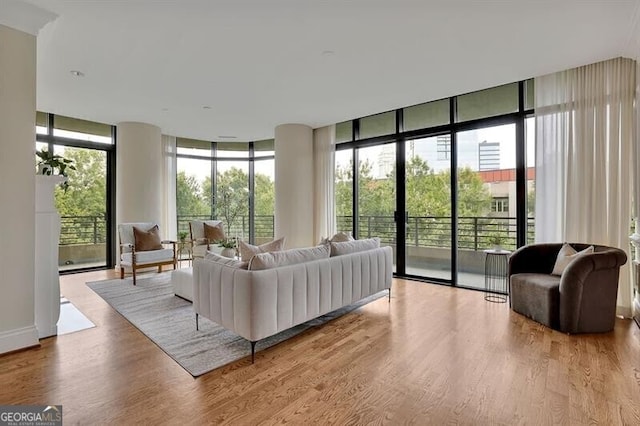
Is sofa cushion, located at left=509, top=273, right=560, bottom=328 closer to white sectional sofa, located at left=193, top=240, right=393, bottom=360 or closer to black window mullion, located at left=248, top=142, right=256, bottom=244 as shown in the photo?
white sectional sofa, located at left=193, top=240, right=393, bottom=360

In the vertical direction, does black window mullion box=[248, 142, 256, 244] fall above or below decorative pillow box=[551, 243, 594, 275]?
above

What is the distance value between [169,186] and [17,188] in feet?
14.3

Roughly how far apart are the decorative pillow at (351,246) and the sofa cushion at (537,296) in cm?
160

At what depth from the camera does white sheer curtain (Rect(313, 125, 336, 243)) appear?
6.21 meters

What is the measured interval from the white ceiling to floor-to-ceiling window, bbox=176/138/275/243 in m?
2.64

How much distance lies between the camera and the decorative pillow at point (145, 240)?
17.0 feet

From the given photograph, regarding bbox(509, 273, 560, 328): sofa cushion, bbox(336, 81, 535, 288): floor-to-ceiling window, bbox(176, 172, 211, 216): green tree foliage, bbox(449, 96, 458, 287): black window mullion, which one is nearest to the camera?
bbox(509, 273, 560, 328): sofa cushion

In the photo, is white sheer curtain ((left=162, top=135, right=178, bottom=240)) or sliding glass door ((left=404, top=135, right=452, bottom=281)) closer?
sliding glass door ((left=404, top=135, right=452, bottom=281))

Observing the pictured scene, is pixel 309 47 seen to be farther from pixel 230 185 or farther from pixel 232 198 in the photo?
pixel 230 185

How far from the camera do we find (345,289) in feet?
10.6

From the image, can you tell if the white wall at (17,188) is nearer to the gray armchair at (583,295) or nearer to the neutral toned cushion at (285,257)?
the neutral toned cushion at (285,257)

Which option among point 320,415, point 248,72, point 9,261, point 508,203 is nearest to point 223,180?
point 248,72

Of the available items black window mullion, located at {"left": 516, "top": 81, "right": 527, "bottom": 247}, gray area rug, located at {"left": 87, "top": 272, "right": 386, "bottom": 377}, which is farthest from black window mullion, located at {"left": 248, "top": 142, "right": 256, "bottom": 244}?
black window mullion, located at {"left": 516, "top": 81, "right": 527, "bottom": 247}

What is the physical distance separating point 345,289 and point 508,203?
8.78 ft
